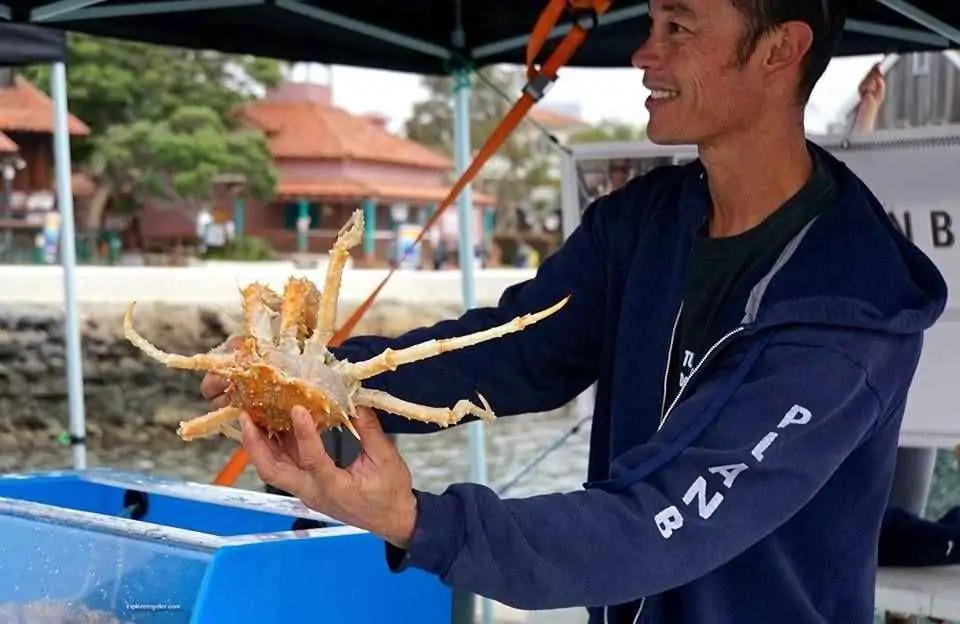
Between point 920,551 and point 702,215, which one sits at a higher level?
point 702,215

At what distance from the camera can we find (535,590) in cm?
127

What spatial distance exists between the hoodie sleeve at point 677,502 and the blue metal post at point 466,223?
2345mm

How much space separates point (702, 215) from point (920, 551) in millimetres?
1423

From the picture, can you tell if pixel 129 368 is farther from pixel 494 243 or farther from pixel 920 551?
pixel 494 243

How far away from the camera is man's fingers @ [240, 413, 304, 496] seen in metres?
1.22

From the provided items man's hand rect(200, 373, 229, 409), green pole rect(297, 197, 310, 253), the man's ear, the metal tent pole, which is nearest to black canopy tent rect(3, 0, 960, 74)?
the metal tent pole

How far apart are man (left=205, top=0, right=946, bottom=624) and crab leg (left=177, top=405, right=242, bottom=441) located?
0.10m

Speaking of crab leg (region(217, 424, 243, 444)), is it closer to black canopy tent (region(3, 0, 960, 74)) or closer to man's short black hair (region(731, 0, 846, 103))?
man's short black hair (region(731, 0, 846, 103))

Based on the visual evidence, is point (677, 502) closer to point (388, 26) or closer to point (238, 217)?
point (388, 26)

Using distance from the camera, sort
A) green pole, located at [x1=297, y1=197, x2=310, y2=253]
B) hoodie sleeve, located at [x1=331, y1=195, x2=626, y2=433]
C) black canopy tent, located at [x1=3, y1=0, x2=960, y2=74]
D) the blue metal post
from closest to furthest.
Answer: hoodie sleeve, located at [x1=331, y1=195, x2=626, y2=433]
black canopy tent, located at [x1=3, y1=0, x2=960, y2=74]
the blue metal post
green pole, located at [x1=297, y1=197, x2=310, y2=253]

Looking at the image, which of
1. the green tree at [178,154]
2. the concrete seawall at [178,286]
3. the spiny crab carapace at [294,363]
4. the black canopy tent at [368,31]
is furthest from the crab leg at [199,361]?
the green tree at [178,154]

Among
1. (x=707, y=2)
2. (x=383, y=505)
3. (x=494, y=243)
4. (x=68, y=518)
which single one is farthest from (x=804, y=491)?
(x=494, y=243)

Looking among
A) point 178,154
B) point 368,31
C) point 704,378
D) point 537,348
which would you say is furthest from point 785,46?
point 178,154

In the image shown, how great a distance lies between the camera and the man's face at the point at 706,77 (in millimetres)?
1658
